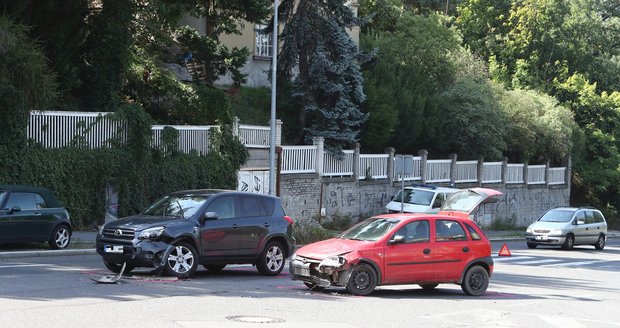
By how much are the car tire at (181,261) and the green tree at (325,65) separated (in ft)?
70.5

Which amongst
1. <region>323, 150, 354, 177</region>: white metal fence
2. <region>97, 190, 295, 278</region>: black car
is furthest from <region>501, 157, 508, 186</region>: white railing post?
<region>97, 190, 295, 278</region>: black car

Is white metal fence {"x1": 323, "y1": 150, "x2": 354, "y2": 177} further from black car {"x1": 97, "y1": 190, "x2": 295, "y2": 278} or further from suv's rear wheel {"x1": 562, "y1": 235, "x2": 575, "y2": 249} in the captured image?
black car {"x1": 97, "y1": 190, "x2": 295, "y2": 278}

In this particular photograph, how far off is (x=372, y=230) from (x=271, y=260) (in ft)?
9.84

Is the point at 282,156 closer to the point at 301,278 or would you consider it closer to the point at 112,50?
the point at 112,50

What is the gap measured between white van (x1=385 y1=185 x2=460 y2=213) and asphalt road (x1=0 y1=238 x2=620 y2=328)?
15549mm

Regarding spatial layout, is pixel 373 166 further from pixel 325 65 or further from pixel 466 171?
pixel 466 171

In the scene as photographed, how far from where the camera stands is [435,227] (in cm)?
1672

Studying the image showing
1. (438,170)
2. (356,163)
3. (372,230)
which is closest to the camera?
(372,230)

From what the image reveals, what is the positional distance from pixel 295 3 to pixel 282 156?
308 inches

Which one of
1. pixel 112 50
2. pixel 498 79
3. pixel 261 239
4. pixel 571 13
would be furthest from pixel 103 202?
pixel 571 13

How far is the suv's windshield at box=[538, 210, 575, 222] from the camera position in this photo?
35562 mm

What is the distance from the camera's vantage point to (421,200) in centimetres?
3712

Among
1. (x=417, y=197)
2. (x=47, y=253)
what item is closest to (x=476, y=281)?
(x=47, y=253)

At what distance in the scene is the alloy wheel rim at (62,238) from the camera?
22375 mm
